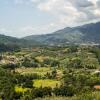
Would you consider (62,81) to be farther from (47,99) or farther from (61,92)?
(47,99)

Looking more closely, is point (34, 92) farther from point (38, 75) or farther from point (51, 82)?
point (38, 75)

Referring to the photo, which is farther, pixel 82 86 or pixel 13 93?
pixel 82 86

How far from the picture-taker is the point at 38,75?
655ft

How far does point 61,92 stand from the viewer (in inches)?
5787

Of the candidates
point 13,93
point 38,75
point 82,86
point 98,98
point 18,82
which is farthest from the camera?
point 38,75

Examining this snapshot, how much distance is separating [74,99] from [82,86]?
35.7m

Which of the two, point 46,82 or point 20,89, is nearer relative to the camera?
point 20,89

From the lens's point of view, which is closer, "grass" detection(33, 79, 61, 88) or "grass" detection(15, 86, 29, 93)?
"grass" detection(15, 86, 29, 93)

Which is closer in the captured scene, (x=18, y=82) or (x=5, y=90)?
(x=5, y=90)

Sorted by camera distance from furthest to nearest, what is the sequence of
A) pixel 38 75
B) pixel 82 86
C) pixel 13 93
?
pixel 38 75, pixel 82 86, pixel 13 93

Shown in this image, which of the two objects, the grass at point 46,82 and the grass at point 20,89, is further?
the grass at point 46,82

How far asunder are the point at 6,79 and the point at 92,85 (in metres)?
44.7

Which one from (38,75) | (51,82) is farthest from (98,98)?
(38,75)

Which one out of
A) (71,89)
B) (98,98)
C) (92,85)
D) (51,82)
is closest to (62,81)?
(51,82)
